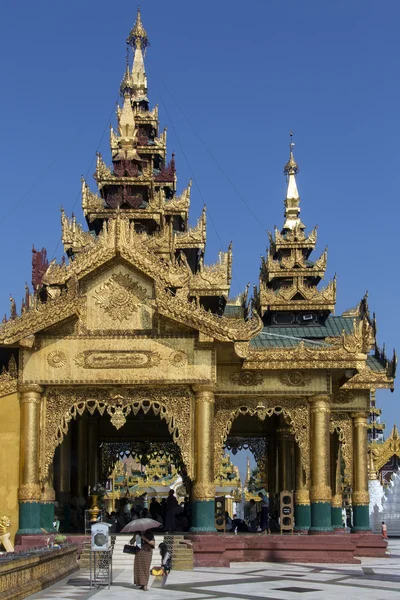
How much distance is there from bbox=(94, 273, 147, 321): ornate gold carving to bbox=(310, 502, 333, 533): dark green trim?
21.3ft

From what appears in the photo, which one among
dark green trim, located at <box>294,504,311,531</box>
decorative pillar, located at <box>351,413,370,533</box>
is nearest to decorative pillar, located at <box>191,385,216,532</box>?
dark green trim, located at <box>294,504,311,531</box>

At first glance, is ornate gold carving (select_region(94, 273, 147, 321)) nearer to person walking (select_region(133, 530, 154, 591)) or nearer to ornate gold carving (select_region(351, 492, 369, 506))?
person walking (select_region(133, 530, 154, 591))

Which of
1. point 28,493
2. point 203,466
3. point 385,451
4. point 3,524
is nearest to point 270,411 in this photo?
point 203,466

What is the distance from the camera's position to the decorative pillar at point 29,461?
22.9 metres

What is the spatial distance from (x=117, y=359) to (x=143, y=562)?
23.4 ft

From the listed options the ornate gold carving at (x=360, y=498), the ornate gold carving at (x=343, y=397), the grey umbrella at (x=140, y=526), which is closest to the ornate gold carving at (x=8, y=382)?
the grey umbrella at (x=140, y=526)

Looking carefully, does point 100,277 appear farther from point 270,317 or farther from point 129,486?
point 129,486

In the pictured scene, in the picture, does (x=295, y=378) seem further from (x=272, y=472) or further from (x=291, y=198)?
(x=291, y=198)

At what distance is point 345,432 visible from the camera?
29.0 m

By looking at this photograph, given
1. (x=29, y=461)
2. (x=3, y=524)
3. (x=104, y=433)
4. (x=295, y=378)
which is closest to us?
(x=3, y=524)

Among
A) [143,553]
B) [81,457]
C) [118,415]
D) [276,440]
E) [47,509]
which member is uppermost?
[118,415]

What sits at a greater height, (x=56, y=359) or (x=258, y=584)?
(x=56, y=359)

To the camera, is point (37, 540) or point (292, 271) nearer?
point (37, 540)

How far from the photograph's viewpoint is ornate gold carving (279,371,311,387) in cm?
2475
